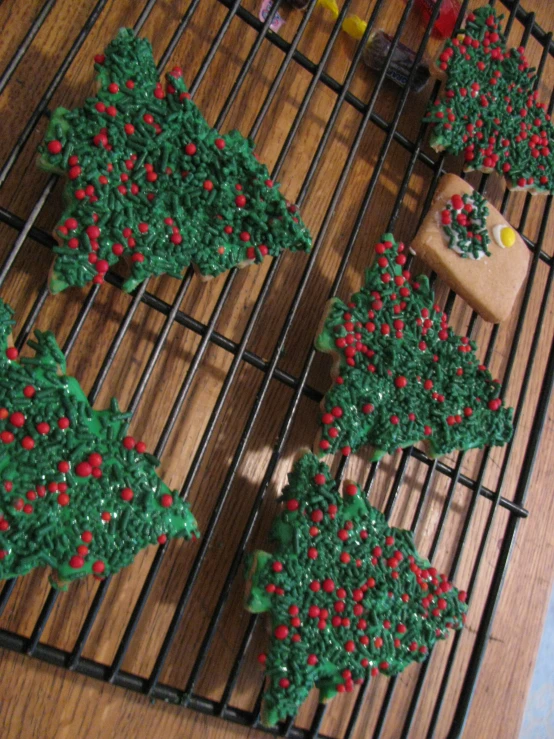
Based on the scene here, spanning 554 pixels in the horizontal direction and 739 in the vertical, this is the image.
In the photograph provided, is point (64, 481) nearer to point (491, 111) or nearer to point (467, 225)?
point (467, 225)

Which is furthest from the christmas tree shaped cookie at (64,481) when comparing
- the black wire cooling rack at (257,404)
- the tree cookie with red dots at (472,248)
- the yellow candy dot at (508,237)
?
the yellow candy dot at (508,237)

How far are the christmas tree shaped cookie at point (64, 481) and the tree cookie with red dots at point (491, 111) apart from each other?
2.94 ft

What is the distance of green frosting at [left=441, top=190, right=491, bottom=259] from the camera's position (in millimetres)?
1271

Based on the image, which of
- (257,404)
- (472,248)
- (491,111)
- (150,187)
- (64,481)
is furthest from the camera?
(491,111)

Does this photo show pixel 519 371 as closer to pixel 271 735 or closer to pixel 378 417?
pixel 378 417

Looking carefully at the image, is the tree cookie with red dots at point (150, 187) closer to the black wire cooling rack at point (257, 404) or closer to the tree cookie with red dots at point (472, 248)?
the black wire cooling rack at point (257, 404)

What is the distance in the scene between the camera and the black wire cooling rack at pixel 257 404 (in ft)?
3.10

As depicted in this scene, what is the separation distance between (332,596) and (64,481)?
466mm

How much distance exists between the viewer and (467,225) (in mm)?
1288

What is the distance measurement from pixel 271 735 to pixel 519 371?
98 centimetres

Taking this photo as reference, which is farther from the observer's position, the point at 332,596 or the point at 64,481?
the point at 332,596

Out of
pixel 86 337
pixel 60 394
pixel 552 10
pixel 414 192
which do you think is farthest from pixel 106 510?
pixel 552 10

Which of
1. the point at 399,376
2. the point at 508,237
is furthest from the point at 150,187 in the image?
the point at 508,237

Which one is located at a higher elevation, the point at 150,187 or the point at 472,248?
the point at 472,248
